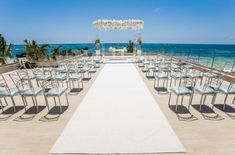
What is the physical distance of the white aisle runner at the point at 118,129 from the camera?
275 cm

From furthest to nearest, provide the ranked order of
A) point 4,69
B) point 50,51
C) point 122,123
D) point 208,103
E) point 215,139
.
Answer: point 50,51
point 4,69
point 208,103
point 122,123
point 215,139

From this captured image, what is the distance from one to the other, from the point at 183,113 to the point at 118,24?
12356mm

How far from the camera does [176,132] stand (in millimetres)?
3199

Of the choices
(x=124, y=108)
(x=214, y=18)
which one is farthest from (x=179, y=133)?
(x=214, y=18)

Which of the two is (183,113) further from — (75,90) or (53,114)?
(75,90)

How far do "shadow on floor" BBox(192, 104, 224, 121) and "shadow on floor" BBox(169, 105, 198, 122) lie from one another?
267 millimetres

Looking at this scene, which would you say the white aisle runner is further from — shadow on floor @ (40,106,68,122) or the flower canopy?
the flower canopy

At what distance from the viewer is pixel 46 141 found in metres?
2.95

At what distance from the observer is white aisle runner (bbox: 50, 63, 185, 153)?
275 centimetres

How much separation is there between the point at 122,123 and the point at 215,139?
1607mm

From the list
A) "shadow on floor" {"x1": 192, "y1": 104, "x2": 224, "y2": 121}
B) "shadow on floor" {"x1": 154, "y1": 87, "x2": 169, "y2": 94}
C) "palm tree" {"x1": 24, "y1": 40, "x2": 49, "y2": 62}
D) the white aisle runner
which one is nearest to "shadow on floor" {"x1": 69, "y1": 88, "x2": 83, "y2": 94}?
the white aisle runner

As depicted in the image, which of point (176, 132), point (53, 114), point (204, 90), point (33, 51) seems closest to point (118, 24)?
point (33, 51)

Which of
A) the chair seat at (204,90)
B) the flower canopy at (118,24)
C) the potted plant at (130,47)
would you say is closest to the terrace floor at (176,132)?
the chair seat at (204,90)

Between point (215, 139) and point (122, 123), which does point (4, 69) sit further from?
point (215, 139)
